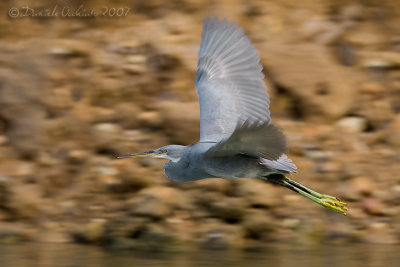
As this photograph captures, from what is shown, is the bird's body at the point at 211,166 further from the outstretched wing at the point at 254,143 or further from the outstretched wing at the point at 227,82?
the outstretched wing at the point at 227,82

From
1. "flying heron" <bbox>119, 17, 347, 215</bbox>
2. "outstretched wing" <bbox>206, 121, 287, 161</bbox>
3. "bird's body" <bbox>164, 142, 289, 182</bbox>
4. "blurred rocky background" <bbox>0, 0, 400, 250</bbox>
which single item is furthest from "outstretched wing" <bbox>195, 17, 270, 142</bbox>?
"blurred rocky background" <bbox>0, 0, 400, 250</bbox>

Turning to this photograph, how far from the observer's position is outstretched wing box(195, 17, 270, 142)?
6.56 metres

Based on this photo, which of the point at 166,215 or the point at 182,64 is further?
the point at 182,64

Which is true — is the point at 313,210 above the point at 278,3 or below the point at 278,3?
below

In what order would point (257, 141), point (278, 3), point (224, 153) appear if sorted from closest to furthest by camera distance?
point (257, 141) < point (224, 153) < point (278, 3)

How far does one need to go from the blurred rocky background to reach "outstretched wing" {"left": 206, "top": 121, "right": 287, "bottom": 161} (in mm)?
2259

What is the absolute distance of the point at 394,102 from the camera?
985 centimetres

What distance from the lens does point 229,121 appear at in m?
6.57

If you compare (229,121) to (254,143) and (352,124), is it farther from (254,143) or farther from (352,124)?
(352,124)

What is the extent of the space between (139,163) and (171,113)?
0.76m

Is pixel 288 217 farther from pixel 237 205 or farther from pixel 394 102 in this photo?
pixel 394 102

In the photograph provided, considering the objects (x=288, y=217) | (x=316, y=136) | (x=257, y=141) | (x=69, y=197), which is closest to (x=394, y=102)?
(x=316, y=136)

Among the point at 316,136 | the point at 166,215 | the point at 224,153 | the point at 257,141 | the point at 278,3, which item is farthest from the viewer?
the point at 278,3

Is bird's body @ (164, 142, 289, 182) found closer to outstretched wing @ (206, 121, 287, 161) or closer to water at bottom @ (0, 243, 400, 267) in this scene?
outstretched wing @ (206, 121, 287, 161)
